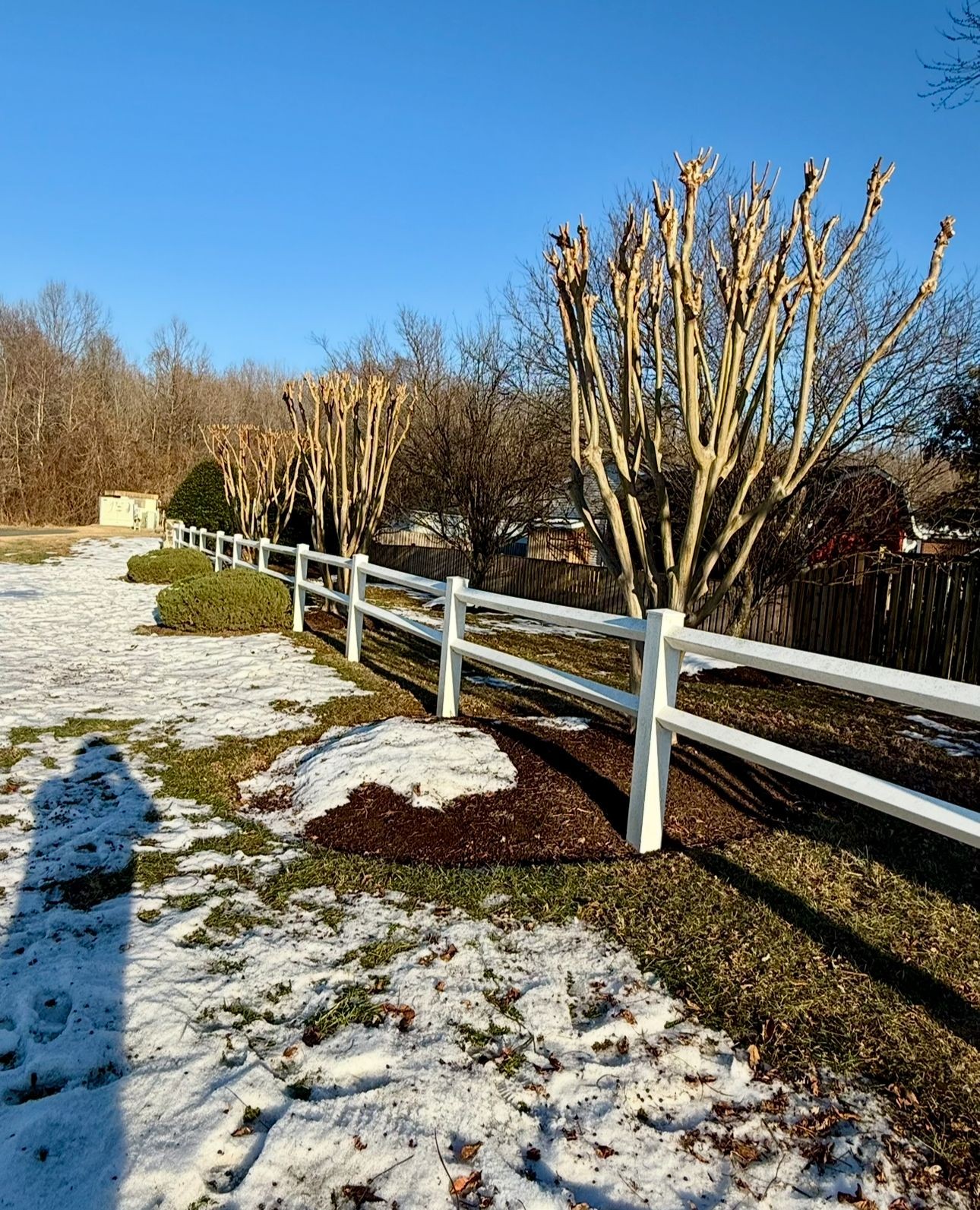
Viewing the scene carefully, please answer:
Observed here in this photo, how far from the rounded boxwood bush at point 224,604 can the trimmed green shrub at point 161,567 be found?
5.63 metres

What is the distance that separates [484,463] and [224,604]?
893cm

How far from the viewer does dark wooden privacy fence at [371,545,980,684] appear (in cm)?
961

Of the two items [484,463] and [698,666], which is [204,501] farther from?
[698,666]

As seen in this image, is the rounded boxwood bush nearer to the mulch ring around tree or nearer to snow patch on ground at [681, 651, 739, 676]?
snow patch on ground at [681, 651, 739, 676]

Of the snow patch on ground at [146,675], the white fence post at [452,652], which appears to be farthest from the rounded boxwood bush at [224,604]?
the white fence post at [452,652]

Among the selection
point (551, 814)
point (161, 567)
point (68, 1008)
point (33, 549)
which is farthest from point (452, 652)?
point (33, 549)

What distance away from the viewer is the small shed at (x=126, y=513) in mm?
32125

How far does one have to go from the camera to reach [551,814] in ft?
12.4

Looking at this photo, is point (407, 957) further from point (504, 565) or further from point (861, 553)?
point (504, 565)

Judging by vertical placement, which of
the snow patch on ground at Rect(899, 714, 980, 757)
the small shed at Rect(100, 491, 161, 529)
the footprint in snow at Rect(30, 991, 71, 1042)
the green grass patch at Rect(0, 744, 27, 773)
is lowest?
the snow patch on ground at Rect(899, 714, 980, 757)

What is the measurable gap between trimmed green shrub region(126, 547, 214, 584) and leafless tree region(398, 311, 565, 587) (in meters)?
5.80

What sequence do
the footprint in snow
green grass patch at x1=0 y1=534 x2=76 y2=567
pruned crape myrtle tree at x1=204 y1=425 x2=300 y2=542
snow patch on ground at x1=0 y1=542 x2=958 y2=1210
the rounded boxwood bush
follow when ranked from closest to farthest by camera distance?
1. snow patch on ground at x1=0 y1=542 x2=958 y2=1210
2. the footprint in snow
3. the rounded boxwood bush
4. pruned crape myrtle tree at x1=204 y1=425 x2=300 y2=542
5. green grass patch at x1=0 y1=534 x2=76 y2=567

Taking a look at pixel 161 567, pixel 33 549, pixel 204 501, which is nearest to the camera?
pixel 161 567

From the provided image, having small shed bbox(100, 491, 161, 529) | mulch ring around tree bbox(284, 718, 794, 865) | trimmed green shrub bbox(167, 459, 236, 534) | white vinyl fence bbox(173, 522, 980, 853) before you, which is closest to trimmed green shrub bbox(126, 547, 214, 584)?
trimmed green shrub bbox(167, 459, 236, 534)
